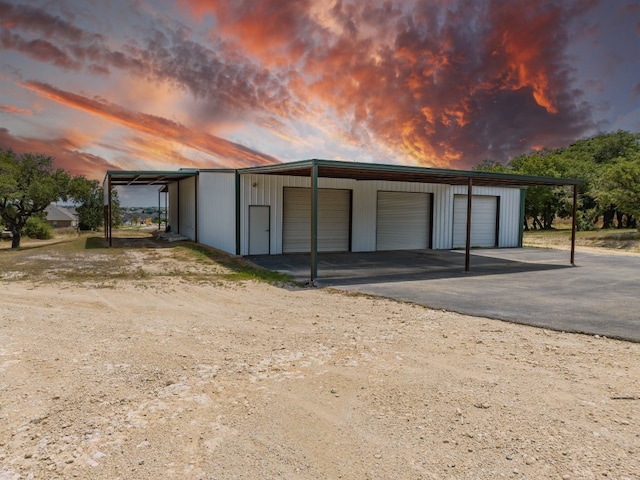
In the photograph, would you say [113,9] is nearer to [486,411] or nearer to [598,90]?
[486,411]

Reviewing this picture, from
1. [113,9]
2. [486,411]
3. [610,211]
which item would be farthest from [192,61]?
[610,211]

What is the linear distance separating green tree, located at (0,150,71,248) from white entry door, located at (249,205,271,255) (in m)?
16.0

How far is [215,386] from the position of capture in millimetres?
3920

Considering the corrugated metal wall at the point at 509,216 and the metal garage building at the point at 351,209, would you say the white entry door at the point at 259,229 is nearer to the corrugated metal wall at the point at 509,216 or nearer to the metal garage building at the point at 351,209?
the metal garage building at the point at 351,209

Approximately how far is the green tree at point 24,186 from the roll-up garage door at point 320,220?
16.9 m

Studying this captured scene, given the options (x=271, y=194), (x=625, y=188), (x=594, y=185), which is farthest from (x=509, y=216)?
(x=594, y=185)

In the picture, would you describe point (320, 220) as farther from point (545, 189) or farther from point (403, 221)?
point (545, 189)

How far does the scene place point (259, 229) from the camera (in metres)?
15.4

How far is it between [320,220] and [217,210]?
14.2 feet

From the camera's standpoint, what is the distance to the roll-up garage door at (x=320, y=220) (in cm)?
1623

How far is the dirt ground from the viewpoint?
2707 mm

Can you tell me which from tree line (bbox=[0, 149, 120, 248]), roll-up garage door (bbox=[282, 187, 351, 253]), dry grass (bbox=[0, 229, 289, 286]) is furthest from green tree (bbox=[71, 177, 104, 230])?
roll-up garage door (bbox=[282, 187, 351, 253])

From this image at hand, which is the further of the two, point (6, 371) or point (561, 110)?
point (561, 110)

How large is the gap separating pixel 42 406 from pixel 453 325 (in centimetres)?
523
